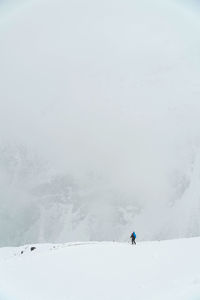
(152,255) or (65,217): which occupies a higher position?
(65,217)

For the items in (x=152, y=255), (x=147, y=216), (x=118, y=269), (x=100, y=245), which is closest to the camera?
(x=118, y=269)

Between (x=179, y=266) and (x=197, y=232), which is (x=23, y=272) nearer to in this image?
(x=179, y=266)

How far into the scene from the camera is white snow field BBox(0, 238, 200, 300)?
60.8 feet

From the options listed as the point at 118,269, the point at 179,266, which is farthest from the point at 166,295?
the point at 118,269

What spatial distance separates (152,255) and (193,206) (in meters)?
166

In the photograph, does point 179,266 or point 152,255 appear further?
point 152,255

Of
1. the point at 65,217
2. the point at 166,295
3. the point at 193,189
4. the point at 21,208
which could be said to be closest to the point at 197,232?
the point at 193,189

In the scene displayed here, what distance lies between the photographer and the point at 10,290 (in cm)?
2097

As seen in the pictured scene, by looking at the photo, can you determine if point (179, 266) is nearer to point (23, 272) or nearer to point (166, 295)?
point (166, 295)

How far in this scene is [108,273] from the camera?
2256 centimetres

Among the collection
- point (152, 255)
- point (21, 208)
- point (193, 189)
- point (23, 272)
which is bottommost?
point (23, 272)

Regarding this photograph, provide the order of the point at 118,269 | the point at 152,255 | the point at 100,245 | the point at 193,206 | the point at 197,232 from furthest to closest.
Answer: the point at 193,206 → the point at 197,232 → the point at 100,245 → the point at 152,255 → the point at 118,269

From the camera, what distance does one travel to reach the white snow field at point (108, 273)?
18.5 meters

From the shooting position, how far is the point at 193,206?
598 feet
